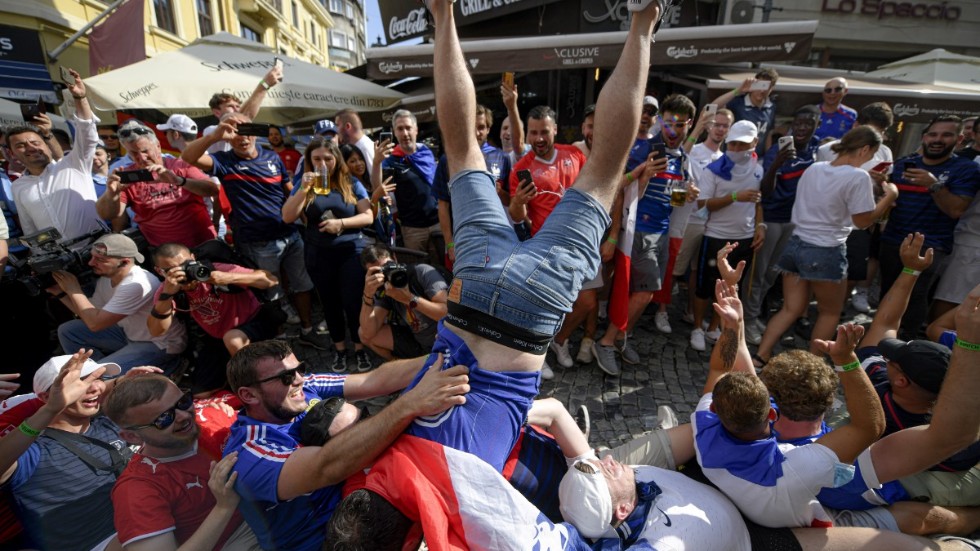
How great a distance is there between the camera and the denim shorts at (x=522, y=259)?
164 centimetres

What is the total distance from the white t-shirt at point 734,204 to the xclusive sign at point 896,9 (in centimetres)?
1399

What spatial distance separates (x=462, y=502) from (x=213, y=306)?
9.43ft

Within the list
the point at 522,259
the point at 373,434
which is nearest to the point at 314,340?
the point at 373,434

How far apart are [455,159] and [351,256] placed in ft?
7.98

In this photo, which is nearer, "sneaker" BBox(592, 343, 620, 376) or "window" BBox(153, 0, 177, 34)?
"sneaker" BBox(592, 343, 620, 376)

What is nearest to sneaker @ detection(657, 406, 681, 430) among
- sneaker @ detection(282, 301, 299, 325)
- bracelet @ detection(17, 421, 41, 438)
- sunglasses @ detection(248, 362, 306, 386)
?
sunglasses @ detection(248, 362, 306, 386)

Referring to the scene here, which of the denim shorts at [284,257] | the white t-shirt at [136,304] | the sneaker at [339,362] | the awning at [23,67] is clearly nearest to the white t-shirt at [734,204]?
the sneaker at [339,362]

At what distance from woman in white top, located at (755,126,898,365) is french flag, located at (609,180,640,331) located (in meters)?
1.30

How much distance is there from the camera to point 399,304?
3.50 metres

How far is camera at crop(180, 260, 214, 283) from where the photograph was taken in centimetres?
311

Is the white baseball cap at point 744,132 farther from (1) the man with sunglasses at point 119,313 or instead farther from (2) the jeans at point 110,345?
(2) the jeans at point 110,345

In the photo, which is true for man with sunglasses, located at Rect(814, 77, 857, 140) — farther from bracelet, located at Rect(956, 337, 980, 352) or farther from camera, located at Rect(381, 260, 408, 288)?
camera, located at Rect(381, 260, 408, 288)

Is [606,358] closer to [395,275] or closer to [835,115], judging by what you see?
[395,275]

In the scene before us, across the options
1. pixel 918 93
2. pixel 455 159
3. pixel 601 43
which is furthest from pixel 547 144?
pixel 918 93
